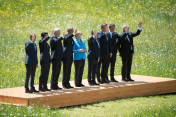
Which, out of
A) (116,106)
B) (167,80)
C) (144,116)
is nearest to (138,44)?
(167,80)

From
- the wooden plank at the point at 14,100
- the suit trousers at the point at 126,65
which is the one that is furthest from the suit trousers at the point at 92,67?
the wooden plank at the point at 14,100

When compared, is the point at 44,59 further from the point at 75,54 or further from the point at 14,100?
the point at 14,100

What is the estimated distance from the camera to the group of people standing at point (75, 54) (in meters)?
12.1

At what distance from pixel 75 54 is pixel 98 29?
12.8m

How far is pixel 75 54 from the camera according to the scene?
523 inches

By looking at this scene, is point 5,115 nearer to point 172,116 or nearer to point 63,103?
point 63,103

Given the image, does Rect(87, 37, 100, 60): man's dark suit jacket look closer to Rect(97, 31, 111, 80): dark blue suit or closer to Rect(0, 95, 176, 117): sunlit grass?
Rect(97, 31, 111, 80): dark blue suit

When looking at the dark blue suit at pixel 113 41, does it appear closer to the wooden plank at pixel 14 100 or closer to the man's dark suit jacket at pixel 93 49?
the man's dark suit jacket at pixel 93 49

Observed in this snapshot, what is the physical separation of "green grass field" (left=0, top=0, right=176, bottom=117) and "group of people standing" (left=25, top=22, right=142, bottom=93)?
1242 mm

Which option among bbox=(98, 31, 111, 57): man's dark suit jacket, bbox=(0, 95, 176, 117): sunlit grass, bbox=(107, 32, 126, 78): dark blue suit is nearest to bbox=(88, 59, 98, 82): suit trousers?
bbox=(98, 31, 111, 57): man's dark suit jacket

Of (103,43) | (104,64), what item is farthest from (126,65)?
(103,43)

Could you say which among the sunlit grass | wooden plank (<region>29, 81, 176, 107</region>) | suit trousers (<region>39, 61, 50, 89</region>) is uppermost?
suit trousers (<region>39, 61, 50, 89</region>)

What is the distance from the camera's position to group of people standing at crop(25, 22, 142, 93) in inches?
477

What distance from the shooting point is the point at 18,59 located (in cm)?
1969
